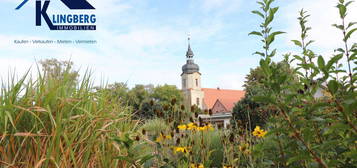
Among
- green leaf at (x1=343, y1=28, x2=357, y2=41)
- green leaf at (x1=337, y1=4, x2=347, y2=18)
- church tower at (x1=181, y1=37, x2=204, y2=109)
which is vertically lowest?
green leaf at (x1=343, y1=28, x2=357, y2=41)

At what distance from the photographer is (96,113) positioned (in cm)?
288

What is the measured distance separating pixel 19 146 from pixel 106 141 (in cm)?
71

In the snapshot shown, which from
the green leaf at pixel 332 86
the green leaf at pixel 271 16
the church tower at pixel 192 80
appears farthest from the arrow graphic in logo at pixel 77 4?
the church tower at pixel 192 80

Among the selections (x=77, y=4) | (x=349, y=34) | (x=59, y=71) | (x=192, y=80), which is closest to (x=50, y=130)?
(x=59, y=71)

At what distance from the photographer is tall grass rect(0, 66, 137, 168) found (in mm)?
2379

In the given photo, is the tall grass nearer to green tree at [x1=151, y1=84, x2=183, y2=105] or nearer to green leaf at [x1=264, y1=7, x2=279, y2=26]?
green leaf at [x1=264, y1=7, x2=279, y2=26]

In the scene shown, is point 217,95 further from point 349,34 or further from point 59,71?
point 349,34

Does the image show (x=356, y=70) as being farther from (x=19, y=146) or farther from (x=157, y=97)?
(x=157, y=97)

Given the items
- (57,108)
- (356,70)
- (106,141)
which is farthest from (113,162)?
(356,70)

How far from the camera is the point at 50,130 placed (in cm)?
260

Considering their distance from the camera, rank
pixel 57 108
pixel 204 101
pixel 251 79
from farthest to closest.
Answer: pixel 204 101
pixel 251 79
pixel 57 108

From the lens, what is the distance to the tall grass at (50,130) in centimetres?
238

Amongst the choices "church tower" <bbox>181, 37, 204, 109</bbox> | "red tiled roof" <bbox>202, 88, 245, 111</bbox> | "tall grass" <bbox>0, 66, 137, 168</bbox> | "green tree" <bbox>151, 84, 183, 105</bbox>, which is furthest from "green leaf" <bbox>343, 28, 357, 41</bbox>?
"church tower" <bbox>181, 37, 204, 109</bbox>

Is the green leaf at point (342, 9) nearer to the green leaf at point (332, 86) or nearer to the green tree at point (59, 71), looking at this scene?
the green leaf at point (332, 86)
